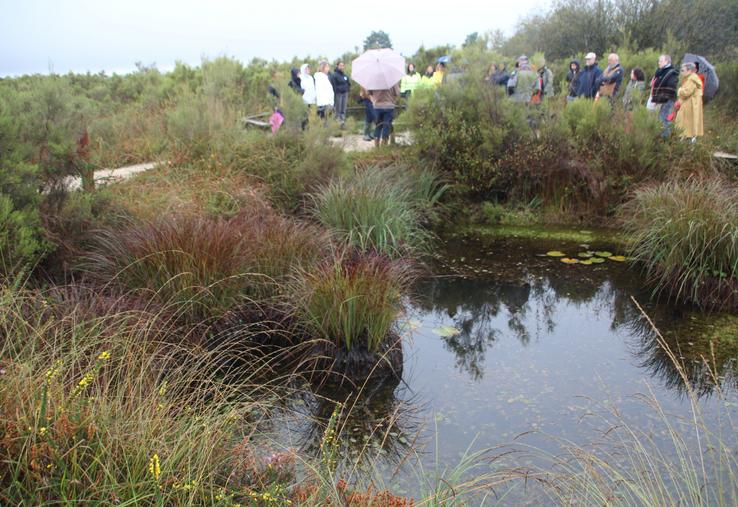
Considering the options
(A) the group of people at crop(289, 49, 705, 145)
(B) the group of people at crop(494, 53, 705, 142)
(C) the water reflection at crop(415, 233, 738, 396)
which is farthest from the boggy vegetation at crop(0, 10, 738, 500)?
(A) the group of people at crop(289, 49, 705, 145)

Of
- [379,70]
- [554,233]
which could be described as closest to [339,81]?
[379,70]

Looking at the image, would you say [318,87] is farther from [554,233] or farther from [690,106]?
[690,106]

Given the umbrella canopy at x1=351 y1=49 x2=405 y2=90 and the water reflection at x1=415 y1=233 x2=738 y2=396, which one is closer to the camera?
the water reflection at x1=415 y1=233 x2=738 y2=396

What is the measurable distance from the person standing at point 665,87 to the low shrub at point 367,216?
5.34m

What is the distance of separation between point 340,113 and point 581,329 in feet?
32.4

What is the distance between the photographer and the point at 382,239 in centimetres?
733

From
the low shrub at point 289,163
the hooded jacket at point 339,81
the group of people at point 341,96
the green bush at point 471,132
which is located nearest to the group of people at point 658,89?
the green bush at point 471,132

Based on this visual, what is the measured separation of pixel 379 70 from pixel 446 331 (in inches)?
268

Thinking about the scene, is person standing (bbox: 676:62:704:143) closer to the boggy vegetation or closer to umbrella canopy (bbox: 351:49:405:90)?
the boggy vegetation

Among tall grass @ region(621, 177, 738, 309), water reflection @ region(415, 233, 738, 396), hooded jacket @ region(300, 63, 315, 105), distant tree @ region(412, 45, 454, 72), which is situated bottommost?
water reflection @ region(415, 233, 738, 396)

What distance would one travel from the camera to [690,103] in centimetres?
1072

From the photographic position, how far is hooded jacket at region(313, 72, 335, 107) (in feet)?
43.7

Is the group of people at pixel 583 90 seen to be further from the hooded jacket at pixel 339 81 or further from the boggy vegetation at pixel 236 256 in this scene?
the boggy vegetation at pixel 236 256

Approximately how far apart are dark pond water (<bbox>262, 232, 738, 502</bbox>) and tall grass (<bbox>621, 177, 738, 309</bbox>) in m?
0.25
